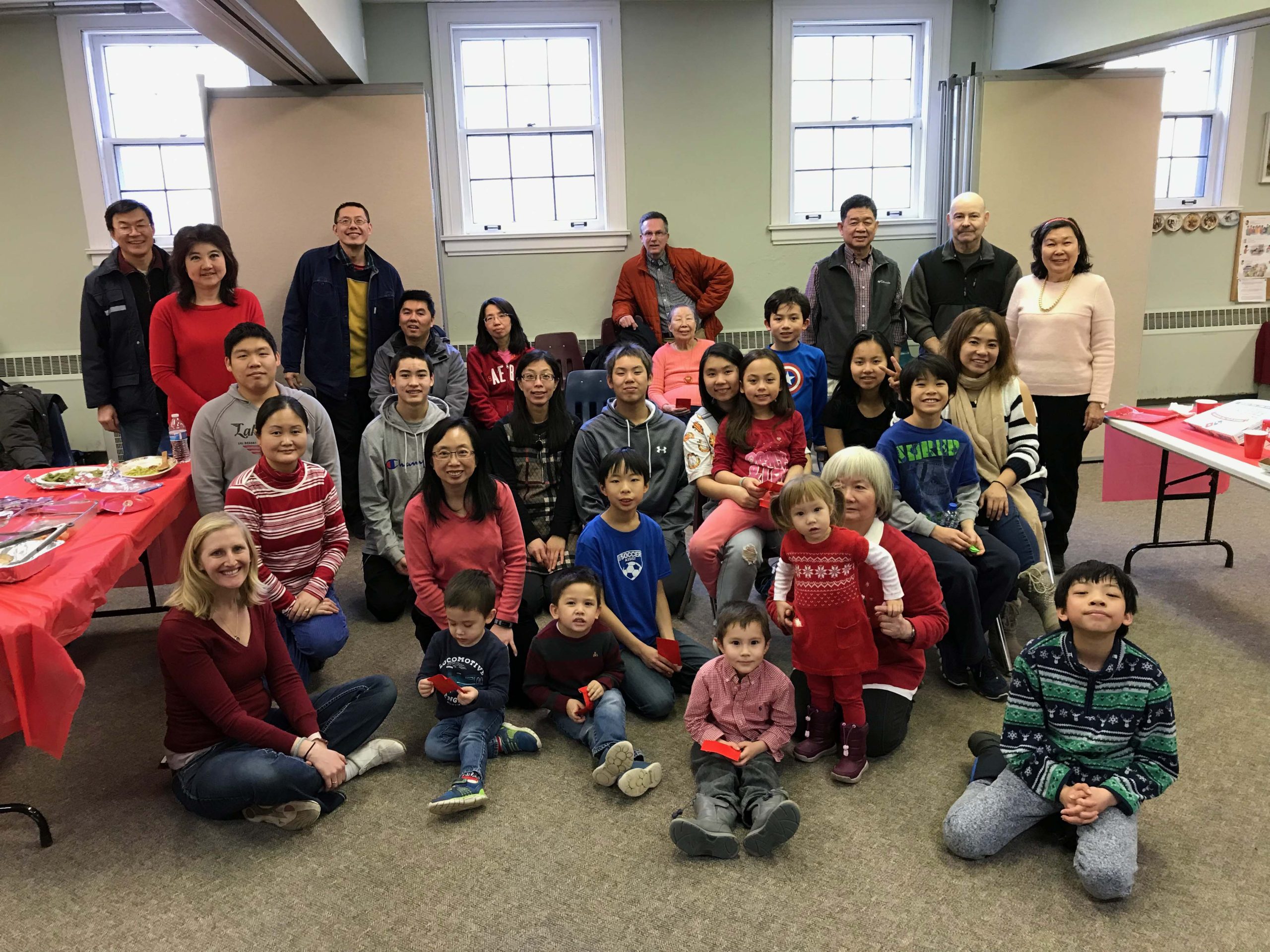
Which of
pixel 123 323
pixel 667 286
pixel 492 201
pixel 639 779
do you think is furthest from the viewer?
pixel 492 201

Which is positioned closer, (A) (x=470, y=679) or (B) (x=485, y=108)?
(A) (x=470, y=679)

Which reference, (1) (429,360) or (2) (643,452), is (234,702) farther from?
(1) (429,360)

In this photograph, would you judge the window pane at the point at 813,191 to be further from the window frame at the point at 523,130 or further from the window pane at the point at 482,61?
the window pane at the point at 482,61

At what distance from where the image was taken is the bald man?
13.7 feet

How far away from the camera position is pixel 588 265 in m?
6.23

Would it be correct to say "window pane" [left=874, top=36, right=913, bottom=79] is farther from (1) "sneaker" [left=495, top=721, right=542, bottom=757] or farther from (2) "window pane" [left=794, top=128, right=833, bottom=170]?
(1) "sneaker" [left=495, top=721, right=542, bottom=757]

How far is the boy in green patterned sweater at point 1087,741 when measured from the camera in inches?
77.2

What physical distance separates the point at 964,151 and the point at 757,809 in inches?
183

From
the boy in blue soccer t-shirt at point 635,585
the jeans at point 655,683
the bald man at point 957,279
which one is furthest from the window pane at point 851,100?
the jeans at point 655,683

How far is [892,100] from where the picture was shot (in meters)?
6.39

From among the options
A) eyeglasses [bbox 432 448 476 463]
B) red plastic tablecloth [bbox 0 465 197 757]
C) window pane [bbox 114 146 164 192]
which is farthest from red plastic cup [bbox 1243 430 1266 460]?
window pane [bbox 114 146 164 192]

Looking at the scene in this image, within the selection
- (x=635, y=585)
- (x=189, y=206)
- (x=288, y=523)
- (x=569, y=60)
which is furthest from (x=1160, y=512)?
(x=189, y=206)

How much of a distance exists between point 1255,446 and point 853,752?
178cm

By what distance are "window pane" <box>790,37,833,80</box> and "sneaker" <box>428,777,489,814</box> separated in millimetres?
5441
